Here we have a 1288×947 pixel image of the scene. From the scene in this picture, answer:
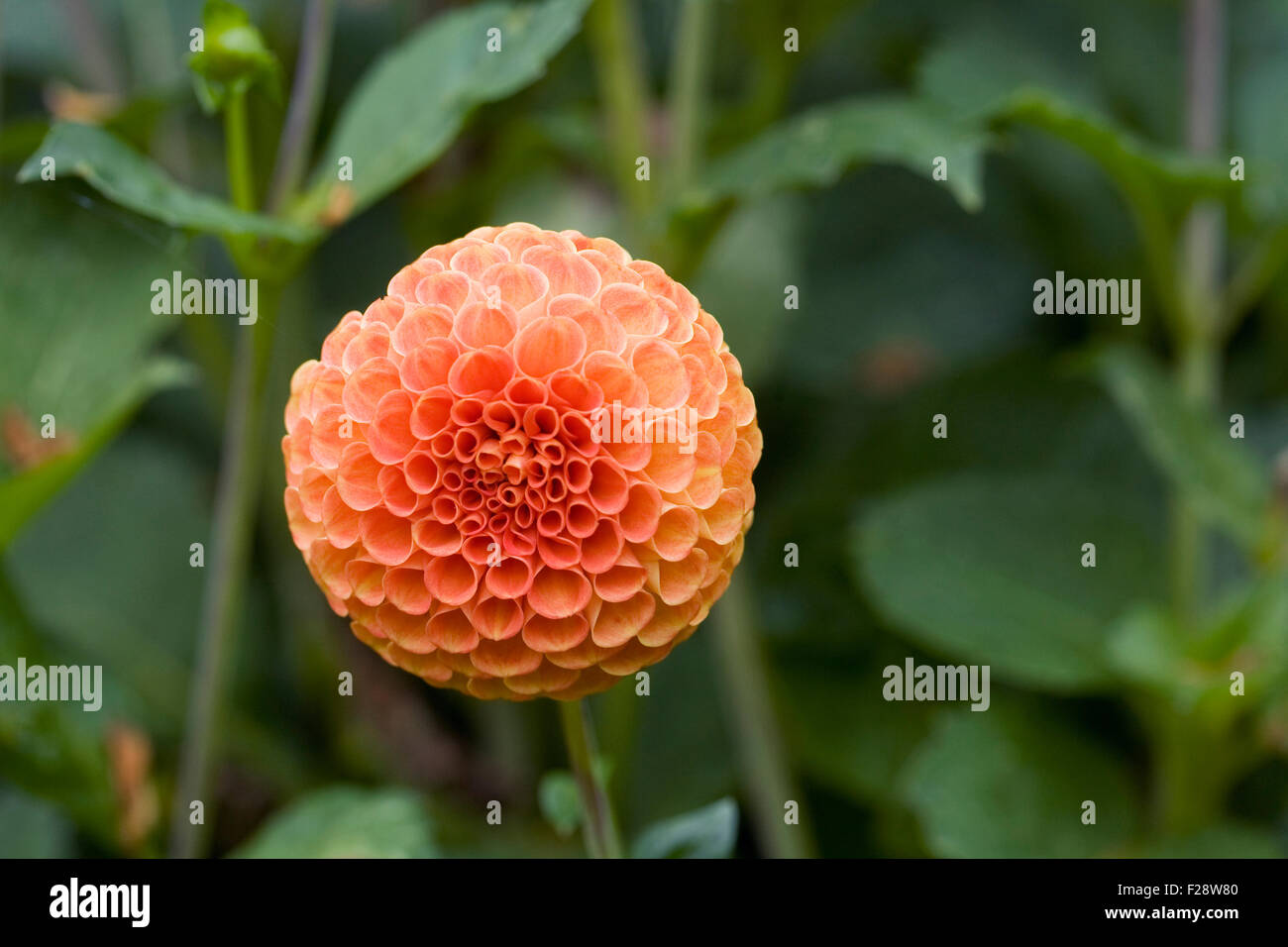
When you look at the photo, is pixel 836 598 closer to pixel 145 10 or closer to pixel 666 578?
pixel 666 578

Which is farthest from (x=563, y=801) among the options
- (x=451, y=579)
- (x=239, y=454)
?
(x=239, y=454)

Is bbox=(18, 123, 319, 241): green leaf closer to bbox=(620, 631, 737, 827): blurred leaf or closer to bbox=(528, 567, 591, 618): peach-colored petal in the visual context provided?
bbox=(528, 567, 591, 618): peach-colored petal

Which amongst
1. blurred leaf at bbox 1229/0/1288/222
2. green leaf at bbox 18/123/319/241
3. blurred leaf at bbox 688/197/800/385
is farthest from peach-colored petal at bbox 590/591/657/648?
blurred leaf at bbox 1229/0/1288/222

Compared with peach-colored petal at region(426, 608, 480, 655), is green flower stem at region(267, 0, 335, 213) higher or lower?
higher

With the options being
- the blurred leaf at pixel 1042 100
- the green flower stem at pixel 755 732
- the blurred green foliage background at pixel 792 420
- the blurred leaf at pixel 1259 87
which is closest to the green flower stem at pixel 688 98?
the blurred green foliage background at pixel 792 420

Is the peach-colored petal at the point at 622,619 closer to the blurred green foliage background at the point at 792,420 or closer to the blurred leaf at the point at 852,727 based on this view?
the blurred green foliage background at the point at 792,420

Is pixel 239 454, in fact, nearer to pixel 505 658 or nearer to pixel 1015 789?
pixel 505 658
